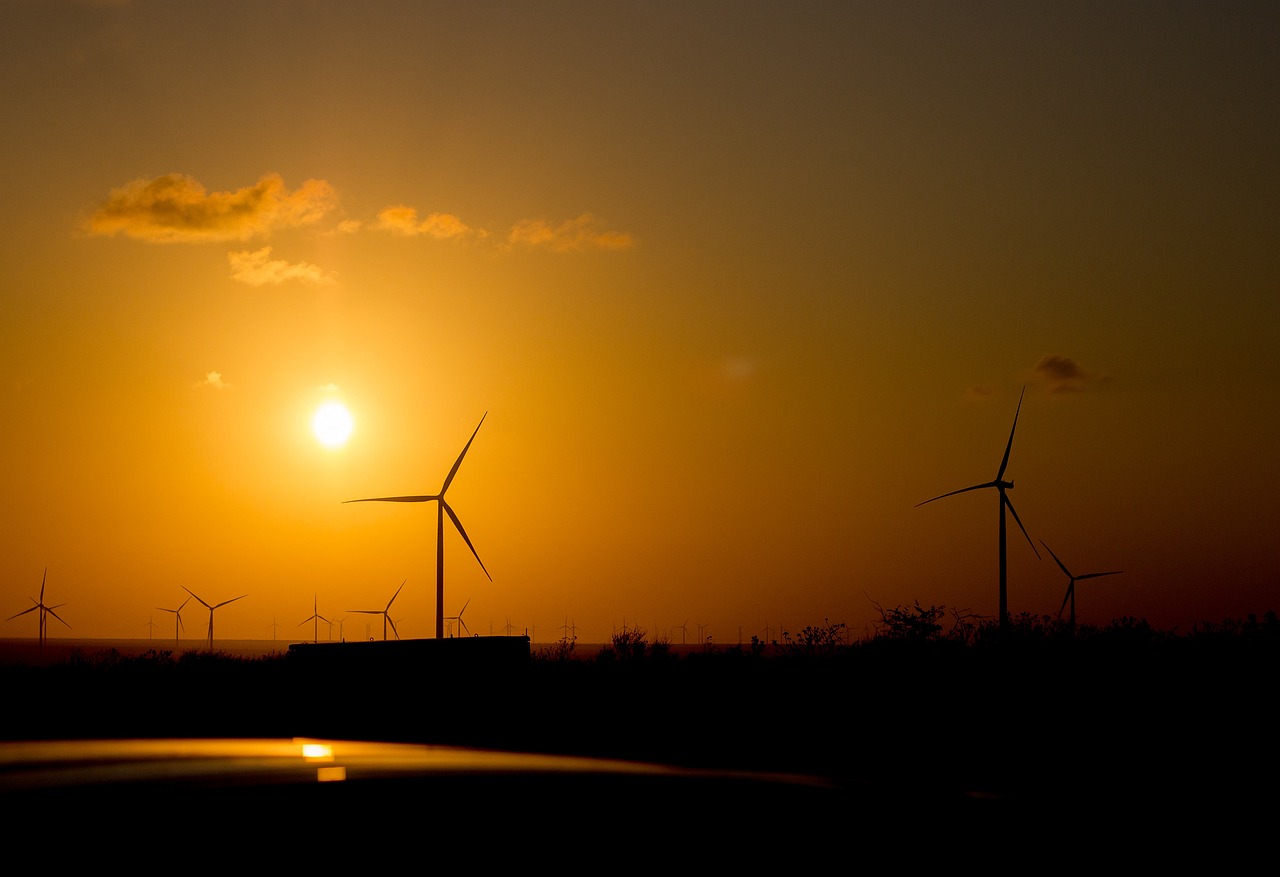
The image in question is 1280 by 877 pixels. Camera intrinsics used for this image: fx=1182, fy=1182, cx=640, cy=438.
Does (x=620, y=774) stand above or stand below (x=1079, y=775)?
above

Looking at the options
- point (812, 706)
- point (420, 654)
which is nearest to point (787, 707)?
point (812, 706)

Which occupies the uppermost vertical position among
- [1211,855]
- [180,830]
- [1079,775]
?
[180,830]

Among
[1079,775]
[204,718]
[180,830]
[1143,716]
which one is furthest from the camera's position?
[204,718]

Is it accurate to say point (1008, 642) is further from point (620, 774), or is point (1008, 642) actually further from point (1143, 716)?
point (620, 774)

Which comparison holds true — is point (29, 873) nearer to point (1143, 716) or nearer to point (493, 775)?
point (493, 775)

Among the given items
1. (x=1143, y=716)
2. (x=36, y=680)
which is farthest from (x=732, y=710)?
(x=36, y=680)

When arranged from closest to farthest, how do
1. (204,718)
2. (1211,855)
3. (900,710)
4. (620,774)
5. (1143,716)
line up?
(1211,855) → (620,774) → (1143,716) → (900,710) → (204,718)

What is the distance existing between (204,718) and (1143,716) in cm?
1972

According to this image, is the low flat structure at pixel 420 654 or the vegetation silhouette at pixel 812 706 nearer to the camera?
the vegetation silhouette at pixel 812 706

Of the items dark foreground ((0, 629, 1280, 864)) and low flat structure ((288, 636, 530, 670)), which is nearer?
dark foreground ((0, 629, 1280, 864))

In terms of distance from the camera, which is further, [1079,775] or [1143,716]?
[1143,716]

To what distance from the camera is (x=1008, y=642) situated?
32375mm

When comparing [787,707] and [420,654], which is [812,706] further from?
[420,654]

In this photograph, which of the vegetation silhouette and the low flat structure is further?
the low flat structure
